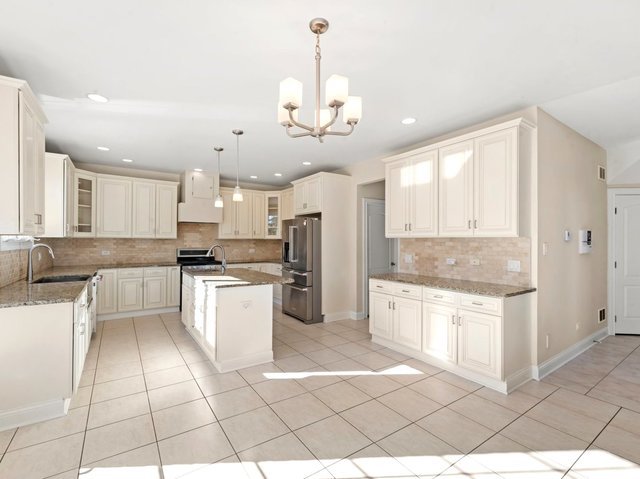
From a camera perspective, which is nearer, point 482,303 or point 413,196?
point 482,303

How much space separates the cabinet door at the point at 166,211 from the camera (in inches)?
216

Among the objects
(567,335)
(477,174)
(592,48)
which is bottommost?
(567,335)

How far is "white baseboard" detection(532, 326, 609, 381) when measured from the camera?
2967mm

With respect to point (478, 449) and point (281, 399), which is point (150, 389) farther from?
point (478, 449)

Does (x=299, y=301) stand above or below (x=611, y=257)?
below

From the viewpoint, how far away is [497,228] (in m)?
2.92

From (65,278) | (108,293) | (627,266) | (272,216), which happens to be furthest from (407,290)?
(108,293)

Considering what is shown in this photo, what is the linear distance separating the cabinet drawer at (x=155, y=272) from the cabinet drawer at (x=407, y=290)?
3929mm

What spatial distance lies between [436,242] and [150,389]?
343 centimetres

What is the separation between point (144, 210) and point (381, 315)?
14.2 ft

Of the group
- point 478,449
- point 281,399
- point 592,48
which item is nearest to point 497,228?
point 592,48

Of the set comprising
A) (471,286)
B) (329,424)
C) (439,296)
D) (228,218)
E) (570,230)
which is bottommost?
(329,424)

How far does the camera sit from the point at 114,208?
5.11 m

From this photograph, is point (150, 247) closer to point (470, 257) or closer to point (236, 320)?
point (236, 320)
